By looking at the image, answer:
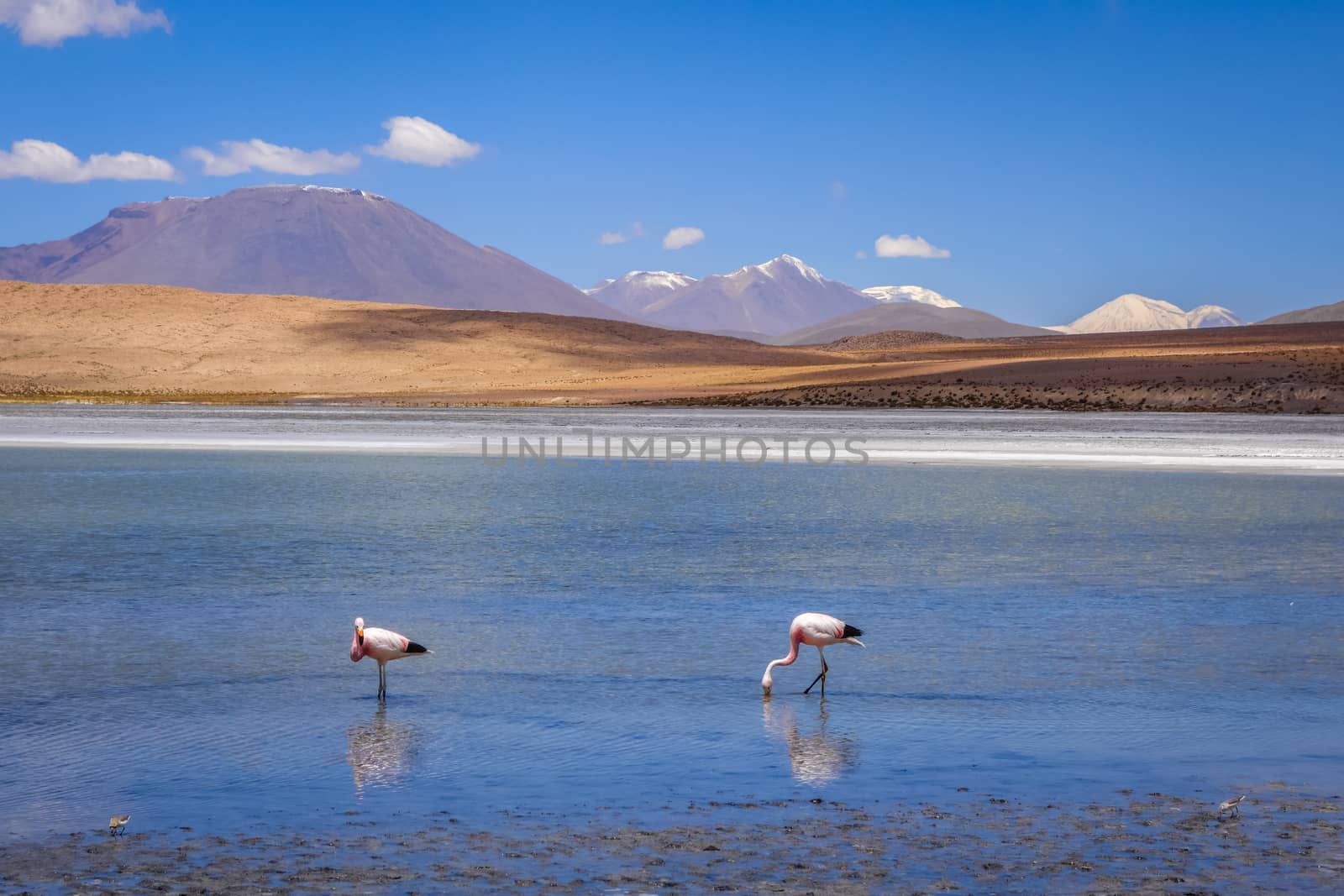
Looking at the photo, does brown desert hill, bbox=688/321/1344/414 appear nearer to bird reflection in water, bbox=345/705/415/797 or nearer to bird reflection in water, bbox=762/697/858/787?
bird reflection in water, bbox=762/697/858/787

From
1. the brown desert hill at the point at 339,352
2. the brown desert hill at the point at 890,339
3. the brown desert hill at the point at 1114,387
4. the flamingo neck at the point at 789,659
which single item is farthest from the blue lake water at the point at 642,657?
the brown desert hill at the point at 890,339

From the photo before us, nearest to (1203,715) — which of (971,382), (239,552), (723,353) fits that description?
(239,552)

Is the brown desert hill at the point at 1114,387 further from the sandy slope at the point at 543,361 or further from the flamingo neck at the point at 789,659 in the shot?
the flamingo neck at the point at 789,659

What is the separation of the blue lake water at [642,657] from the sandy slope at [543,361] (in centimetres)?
3572

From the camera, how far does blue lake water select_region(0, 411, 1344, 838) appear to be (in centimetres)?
699

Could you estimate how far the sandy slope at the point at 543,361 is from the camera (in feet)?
179

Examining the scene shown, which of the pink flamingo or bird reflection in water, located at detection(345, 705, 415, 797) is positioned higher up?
the pink flamingo

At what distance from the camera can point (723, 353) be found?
102 m

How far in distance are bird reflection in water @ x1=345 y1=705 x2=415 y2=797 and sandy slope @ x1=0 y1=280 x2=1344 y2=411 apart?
1737 inches

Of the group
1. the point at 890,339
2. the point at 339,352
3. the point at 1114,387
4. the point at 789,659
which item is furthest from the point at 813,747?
the point at 890,339

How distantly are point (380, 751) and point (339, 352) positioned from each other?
8588 cm

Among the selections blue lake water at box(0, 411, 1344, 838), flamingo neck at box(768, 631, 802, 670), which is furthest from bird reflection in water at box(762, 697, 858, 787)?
flamingo neck at box(768, 631, 802, 670)

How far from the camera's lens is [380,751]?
751 cm

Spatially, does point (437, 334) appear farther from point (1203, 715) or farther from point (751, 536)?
point (1203, 715)
